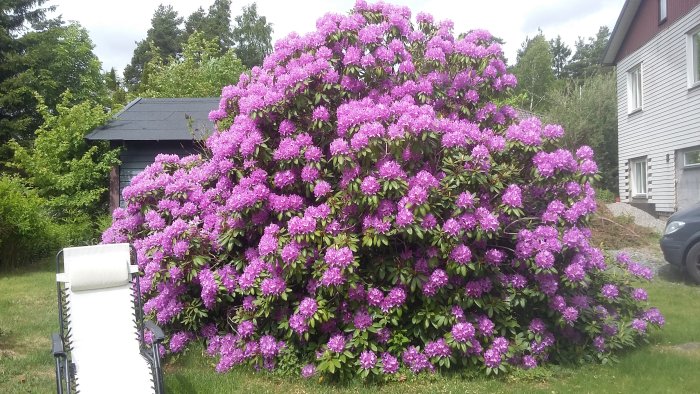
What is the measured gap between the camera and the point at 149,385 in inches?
147

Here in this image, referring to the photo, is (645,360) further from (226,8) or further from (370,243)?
(226,8)

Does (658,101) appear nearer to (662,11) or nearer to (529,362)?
(662,11)

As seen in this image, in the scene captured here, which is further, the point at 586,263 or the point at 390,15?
the point at 390,15

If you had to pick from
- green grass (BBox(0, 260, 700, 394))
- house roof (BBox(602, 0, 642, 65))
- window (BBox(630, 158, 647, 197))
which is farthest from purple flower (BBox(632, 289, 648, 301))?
house roof (BBox(602, 0, 642, 65))

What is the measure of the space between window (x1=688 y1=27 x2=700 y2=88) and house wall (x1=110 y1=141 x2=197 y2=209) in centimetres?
1102

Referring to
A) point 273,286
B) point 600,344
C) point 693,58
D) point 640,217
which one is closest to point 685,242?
point 600,344

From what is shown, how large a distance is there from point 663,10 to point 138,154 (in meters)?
13.2

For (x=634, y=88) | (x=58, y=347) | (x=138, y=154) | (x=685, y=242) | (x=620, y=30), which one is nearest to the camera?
(x=58, y=347)

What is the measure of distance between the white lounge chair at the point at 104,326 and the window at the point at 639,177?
1507cm

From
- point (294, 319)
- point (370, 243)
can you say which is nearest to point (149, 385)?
point (294, 319)

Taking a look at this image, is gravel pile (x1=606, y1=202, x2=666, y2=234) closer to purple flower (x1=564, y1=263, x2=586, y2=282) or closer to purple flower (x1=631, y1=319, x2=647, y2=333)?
purple flower (x1=631, y1=319, x2=647, y2=333)

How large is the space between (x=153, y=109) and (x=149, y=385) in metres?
12.1

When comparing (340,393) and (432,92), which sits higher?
(432,92)

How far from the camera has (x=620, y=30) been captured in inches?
661
